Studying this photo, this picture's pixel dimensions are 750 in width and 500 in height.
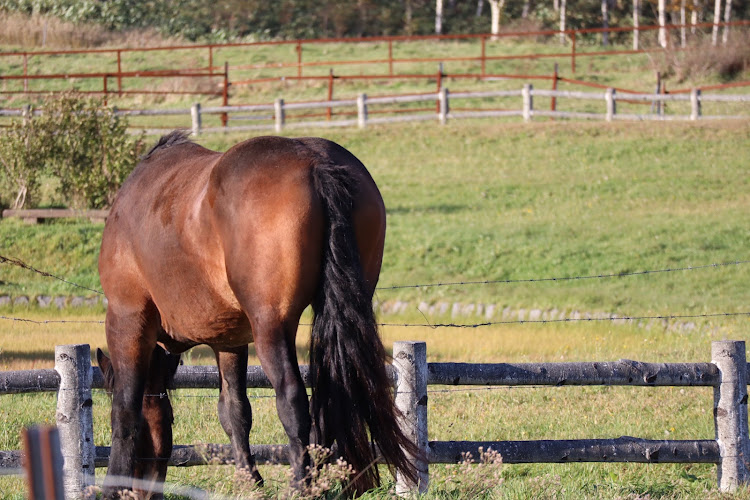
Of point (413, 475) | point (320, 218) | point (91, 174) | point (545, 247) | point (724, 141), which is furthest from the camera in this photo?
point (724, 141)

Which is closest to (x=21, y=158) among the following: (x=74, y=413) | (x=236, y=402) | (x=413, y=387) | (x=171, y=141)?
(x=171, y=141)

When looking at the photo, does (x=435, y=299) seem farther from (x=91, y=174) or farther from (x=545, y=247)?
(x=91, y=174)

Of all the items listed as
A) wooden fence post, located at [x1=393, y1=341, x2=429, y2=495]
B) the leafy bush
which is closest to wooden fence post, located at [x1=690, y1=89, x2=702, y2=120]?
the leafy bush

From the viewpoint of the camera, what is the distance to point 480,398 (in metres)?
8.52

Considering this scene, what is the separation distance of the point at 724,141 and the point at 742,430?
19371 millimetres

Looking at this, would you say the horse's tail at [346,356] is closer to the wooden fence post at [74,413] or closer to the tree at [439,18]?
the wooden fence post at [74,413]

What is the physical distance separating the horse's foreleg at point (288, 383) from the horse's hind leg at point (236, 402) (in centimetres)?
107

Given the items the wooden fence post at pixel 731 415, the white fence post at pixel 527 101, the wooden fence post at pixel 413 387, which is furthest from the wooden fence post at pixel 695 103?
the wooden fence post at pixel 413 387

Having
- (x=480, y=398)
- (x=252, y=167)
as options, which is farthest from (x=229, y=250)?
(x=480, y=398)

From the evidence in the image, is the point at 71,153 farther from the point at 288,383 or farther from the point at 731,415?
the point at 288,383

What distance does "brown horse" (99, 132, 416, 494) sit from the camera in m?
4.21

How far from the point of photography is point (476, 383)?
5680 millimetres

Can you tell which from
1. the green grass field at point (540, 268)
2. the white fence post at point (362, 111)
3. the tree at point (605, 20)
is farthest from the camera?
the tree at point (605, 20)

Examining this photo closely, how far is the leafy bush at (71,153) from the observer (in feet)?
59.7
